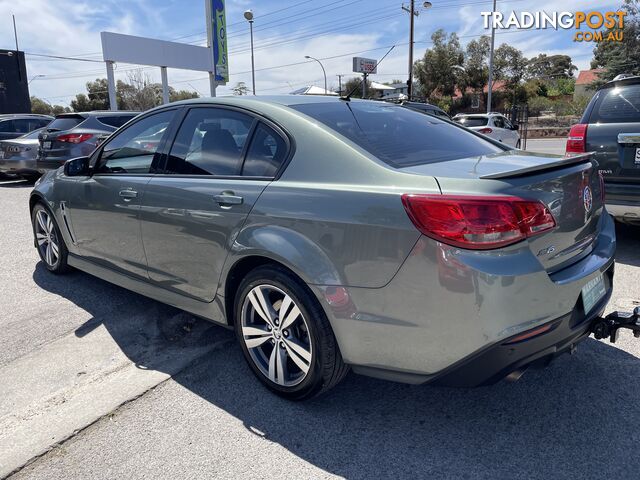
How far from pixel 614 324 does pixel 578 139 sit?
299 cm

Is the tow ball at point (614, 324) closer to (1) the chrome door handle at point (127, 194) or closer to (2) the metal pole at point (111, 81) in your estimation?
(1) the chrome door handle at point (127, 194)

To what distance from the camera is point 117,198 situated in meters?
3.55

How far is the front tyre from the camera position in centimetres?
241

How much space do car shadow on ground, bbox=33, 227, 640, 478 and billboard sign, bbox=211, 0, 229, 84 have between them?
27205 mm

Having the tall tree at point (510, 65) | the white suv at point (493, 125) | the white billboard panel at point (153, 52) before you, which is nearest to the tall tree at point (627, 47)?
the tall tree at point (510, 65)

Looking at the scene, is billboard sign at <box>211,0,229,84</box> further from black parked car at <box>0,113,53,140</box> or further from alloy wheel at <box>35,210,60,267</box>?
alloy wheel at <box>35,210,60,267</box>

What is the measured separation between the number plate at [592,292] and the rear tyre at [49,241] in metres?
4.09

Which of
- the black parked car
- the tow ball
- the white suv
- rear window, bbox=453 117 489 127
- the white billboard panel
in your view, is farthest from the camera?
the white billboard panel

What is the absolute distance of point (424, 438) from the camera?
2.37 metres

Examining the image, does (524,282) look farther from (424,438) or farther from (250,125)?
(250,125)

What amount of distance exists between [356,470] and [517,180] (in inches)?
55.3

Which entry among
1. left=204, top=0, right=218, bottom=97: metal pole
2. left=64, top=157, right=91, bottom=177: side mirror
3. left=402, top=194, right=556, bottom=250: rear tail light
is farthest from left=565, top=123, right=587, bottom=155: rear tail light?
left=204, top=0, right=218, bottom=97: metal pole

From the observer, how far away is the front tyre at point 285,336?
7.91 feet

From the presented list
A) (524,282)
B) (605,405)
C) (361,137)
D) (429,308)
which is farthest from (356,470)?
(361,137)
